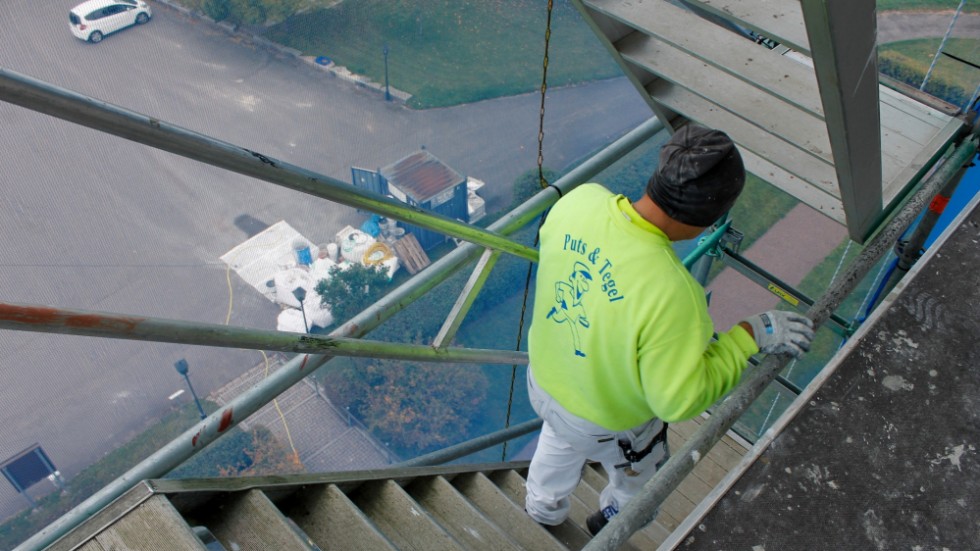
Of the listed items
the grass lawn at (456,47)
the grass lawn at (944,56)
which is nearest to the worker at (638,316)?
the grass lawn at (944,56)

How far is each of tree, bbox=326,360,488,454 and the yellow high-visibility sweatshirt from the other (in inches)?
404

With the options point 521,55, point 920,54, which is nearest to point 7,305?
point 920,54

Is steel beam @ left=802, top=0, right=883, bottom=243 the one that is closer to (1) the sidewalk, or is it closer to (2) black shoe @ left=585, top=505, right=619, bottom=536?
(2) black shoe @ left=585, top=505, right=619, bottom=536

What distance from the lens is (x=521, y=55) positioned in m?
16.7

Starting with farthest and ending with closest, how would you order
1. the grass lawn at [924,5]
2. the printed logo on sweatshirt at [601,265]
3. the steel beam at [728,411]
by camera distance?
the grass lawn at [924,5]
the printed logo on sweatshirt at [601,265]
the steel beam at [728,411]

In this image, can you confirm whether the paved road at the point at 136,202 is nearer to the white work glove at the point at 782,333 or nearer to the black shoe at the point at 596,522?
the black shoe at the point at 596,522

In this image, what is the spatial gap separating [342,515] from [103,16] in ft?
20.3

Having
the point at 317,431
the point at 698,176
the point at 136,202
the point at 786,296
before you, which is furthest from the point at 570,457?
the point at 317,431

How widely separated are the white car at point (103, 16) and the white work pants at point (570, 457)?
5.35m

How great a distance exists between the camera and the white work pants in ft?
8.54

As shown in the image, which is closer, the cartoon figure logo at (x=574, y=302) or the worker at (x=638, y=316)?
the worker at (x=638, y=316)

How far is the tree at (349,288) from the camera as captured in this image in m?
10.3

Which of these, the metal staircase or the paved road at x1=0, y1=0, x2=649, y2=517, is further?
the paved road at x1=0, y1=0, x2=649, y2=517

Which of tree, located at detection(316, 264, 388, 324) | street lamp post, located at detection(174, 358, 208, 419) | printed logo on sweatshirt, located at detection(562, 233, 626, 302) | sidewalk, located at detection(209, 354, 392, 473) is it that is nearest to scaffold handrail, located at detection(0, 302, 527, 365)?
printed logo on sweatshirt, located at detection(562, 233, 626, 302)
